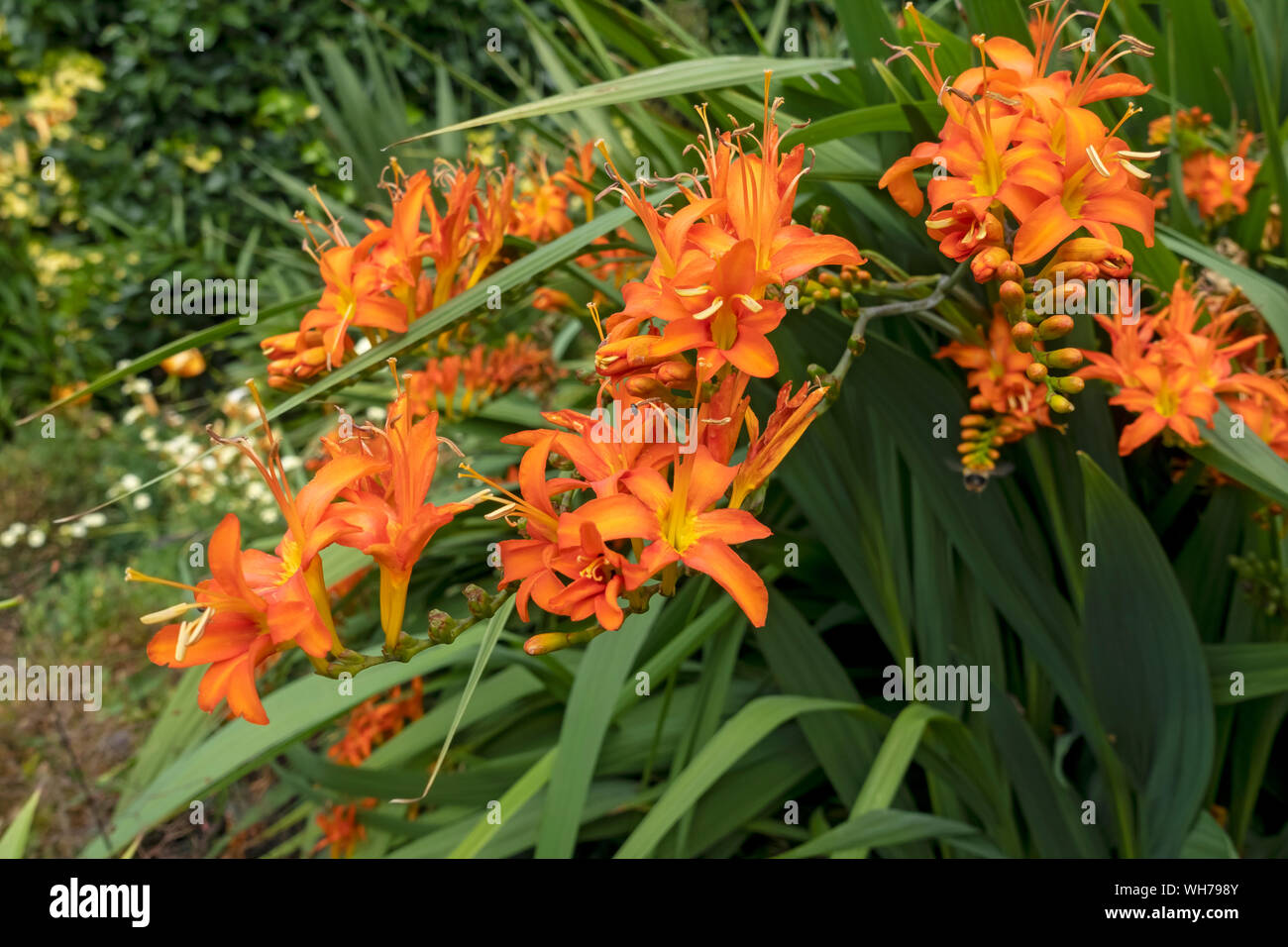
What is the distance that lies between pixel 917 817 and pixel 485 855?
499 mm

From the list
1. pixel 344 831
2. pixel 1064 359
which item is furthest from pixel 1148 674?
pixel 344 831

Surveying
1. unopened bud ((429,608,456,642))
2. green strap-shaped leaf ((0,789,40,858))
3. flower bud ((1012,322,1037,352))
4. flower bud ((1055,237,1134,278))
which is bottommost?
green strap-shaped leaf ((0,789,40,858))

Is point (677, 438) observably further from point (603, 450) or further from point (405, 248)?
point (405, 248)

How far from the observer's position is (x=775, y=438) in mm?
550

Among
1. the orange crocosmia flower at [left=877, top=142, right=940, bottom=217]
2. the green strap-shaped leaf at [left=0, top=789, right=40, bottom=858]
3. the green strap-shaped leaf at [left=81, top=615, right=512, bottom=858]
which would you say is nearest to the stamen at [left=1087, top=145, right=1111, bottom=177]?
the orange crocosmia flower at [left=877, top=142, right=940, bottom=217]

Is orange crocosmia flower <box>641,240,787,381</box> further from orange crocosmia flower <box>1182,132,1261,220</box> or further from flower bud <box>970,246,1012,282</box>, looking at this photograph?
orange crocosmia flower <box>1182,132,1261,220</box>

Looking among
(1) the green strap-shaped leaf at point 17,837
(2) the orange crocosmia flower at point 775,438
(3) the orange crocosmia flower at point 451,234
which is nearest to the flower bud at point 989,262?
(2) the orange crocosmia flower at point 775,438

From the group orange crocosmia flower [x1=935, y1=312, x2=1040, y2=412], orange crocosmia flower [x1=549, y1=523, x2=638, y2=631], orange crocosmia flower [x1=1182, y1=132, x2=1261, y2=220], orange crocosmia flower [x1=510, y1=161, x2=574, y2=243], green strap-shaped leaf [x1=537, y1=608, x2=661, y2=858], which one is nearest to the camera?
orange crocosmia flower [x1=549, y1=523, x2=638, y2=631]

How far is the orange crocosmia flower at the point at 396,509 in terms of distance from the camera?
0.55m

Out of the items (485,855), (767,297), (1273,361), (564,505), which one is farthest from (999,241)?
(485,855)

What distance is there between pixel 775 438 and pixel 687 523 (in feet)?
0.24

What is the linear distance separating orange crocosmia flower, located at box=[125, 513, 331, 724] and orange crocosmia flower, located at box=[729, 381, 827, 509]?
0.25 meters

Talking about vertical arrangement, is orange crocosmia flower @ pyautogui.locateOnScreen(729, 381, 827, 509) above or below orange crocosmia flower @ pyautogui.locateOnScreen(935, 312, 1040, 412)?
below

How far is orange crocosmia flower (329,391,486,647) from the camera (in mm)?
552
